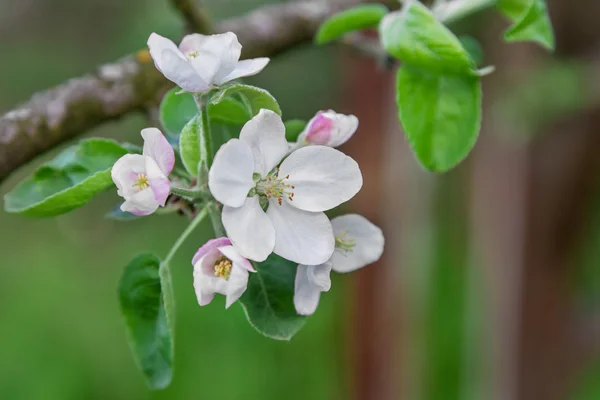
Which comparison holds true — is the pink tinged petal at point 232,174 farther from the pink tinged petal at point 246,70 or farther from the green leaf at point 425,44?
the green leaf at point 425,44

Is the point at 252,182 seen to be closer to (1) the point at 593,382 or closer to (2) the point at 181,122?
(2) the point at 181,122

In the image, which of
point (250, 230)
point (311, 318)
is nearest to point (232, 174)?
point (250, 230)

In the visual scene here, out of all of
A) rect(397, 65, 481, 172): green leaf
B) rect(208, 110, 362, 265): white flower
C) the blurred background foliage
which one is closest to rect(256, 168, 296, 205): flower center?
rect(208, 110, 362, 265): white flower

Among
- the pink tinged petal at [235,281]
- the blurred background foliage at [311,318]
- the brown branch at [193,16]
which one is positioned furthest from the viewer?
the blurred background foliage at [311,318]

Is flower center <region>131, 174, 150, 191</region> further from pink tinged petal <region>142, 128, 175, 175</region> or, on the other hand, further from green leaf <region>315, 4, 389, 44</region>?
green leaf <region>315, 4, 389, 44</region>

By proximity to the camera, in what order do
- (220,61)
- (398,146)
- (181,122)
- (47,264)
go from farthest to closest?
(47,264)
(398,146)
(181,122)
(220,61)

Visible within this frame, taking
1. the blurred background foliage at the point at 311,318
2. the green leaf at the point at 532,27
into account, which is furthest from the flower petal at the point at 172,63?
the blurred background foliage at the point at 311,318

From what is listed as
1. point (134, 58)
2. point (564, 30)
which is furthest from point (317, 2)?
point (564, 30)
